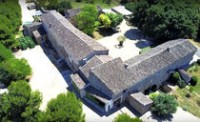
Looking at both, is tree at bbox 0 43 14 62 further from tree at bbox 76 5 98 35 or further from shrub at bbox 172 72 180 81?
shrub at bbox 172 72 180 81

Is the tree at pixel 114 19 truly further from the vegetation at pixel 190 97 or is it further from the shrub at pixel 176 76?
the vegetation at pixel 190 97

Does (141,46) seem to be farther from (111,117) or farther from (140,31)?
(111,117)

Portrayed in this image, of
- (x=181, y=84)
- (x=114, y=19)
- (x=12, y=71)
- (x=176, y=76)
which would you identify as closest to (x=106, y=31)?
(x=114, y=19)

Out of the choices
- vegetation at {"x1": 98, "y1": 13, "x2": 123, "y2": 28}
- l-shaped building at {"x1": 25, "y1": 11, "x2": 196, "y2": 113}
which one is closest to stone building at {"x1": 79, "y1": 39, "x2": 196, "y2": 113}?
l-shaped building at {"x1": 25, "y1": 11, "x2": 196, "y2": 113}

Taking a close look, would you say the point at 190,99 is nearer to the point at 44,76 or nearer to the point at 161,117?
the point at 161,117

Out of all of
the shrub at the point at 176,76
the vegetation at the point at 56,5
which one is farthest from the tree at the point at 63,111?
the vegetation at the point at 56,5

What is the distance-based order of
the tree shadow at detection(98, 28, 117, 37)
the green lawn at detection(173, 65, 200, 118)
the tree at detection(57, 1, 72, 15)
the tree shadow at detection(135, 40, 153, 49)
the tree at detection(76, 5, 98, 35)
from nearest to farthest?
the green lawn at detection(173, 65, 200, 118) → the tree at detection(76, 5, 98, 35) → the tree shadow at detection(135, 40, 153, 49) → the tree shadow at detection(98, 28, 117, 37) → the tree at detection(57, 1, 72, 15)

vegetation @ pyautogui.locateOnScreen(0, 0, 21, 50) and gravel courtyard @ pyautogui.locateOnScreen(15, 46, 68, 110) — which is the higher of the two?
vegetation @ pyautogui.locateOnScreen(0, 0, 21, 50)
